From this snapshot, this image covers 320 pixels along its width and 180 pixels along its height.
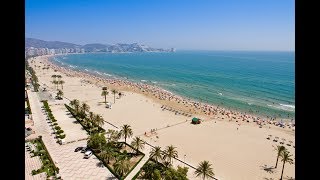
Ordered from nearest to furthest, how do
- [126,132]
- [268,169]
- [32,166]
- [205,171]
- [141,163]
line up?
[205,171] → [32,166] → [141,163] → [268,169] → [126,132]

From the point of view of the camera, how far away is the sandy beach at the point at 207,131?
32.8 metres

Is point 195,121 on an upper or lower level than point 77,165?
upper

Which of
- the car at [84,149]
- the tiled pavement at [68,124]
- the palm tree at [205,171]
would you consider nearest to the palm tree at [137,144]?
the car at [84,149]

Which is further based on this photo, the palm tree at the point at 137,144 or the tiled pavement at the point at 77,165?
the palm tree at the point at 137,144

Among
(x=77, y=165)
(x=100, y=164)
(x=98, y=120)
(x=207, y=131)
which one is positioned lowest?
(x=100, y=164)

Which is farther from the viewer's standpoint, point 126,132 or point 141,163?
point 126,132

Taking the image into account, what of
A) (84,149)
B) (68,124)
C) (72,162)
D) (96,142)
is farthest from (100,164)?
(68,124)

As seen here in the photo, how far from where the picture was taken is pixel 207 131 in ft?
149

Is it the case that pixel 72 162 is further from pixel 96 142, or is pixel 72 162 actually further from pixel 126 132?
pixel 126 132

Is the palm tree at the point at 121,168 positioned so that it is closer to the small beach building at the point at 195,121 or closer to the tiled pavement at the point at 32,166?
the tiled pavement at the point at 32,166

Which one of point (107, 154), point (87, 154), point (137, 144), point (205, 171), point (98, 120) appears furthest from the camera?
point (98, 120)

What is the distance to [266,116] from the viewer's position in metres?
59.0

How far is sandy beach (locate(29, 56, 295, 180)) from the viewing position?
32781 millimetres
